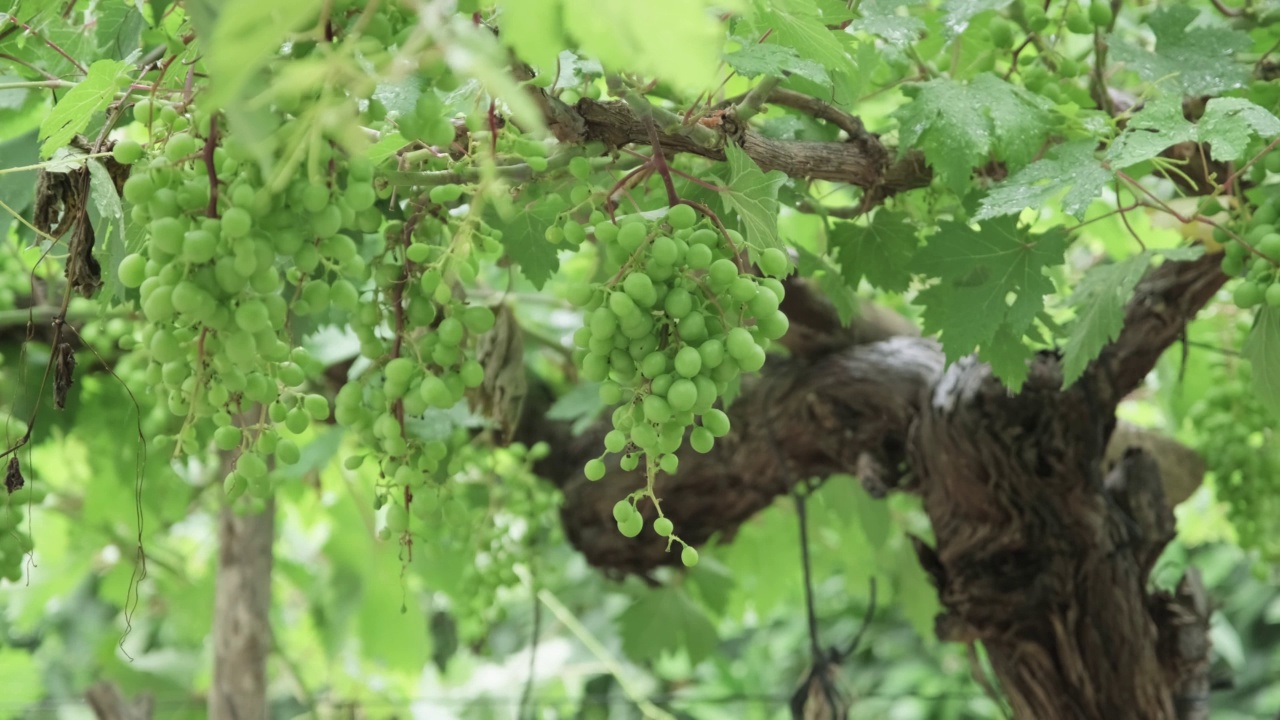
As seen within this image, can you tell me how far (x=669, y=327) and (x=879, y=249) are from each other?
0.49 metres

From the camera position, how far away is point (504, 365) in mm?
929

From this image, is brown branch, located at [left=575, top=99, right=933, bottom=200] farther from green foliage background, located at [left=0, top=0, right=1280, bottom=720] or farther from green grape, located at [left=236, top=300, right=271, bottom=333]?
green grape, located at [left=236, top=300, right=271, bottom=333]

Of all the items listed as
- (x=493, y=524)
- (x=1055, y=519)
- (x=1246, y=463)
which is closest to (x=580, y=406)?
(x=493, y=524)

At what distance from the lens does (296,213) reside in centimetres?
44

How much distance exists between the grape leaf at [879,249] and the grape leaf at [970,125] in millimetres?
130

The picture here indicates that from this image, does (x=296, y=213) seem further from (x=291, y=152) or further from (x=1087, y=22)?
(x=1087, y=22)

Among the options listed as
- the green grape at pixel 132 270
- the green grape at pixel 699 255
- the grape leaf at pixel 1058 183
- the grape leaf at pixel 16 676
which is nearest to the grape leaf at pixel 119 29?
the green grape at pixel 132 270

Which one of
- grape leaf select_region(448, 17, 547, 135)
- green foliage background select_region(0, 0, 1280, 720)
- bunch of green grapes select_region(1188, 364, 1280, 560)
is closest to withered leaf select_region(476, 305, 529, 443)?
green foliage background select_region(0, 0, 1280, 720)

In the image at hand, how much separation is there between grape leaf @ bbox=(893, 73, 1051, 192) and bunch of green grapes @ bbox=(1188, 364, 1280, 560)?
2.05 feet

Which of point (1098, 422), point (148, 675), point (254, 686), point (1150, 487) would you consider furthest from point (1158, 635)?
point (148, 675)

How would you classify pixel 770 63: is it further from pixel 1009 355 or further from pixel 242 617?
pixel 242 617

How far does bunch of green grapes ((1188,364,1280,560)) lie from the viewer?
1255 mm

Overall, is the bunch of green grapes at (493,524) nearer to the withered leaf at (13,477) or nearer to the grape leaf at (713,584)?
the grape leaf at (713,584)

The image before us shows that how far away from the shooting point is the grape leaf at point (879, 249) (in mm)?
953
